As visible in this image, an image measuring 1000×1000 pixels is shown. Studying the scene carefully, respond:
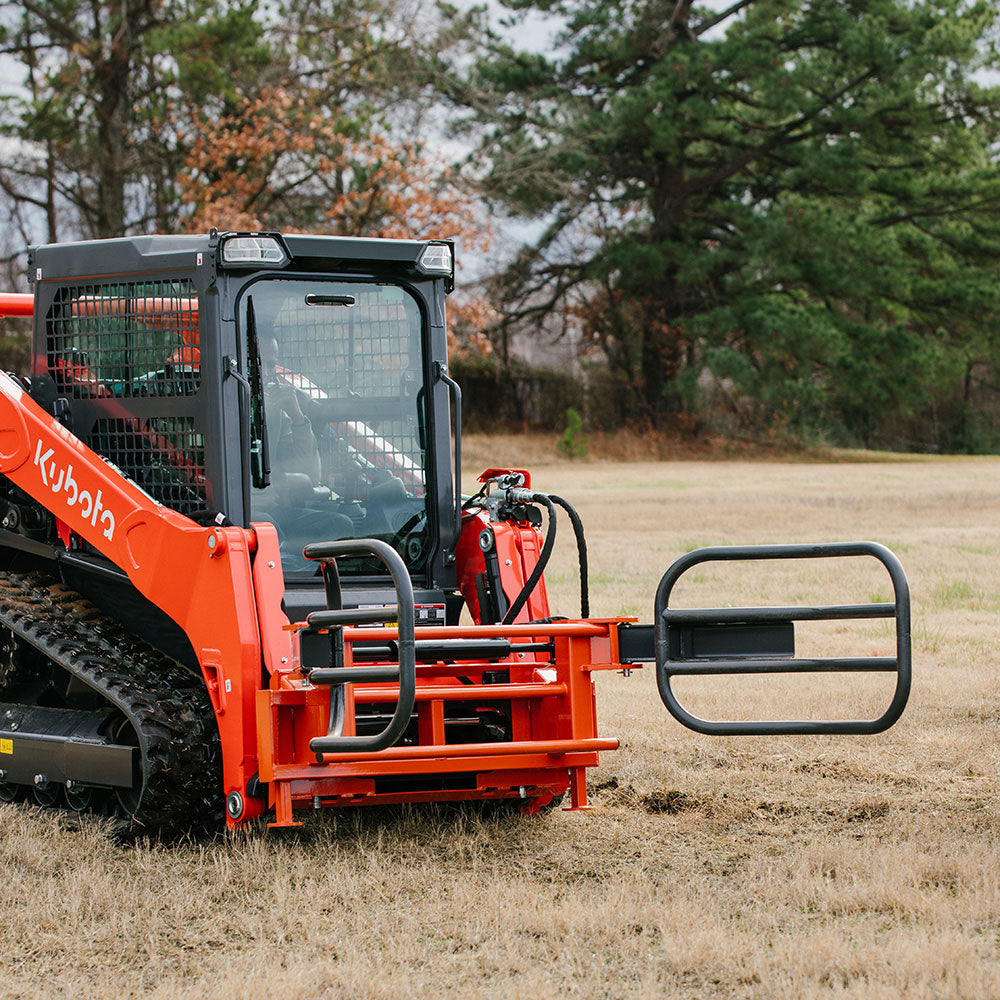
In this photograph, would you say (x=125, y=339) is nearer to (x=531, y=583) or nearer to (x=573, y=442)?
(x=531, y=583)

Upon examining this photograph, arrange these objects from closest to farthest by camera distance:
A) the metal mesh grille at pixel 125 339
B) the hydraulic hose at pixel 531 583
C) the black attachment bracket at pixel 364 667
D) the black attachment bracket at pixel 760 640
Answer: the black attachment bracket at pixel 364 667 → the black attachment bracket at pixel 760 640 → the metal mesh grille at pixel 125 339 → the hydraulic hose at pixel 531 583

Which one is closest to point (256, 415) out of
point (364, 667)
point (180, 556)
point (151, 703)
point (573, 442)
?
point (180, 556)

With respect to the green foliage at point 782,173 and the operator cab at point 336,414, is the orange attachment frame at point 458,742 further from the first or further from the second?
the green foliage at point 782,173

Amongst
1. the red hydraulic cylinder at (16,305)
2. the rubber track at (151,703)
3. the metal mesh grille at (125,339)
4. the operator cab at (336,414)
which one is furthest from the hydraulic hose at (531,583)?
the red hydraulic cylinder at (16,305)

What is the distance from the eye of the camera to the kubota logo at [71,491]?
5781 mm

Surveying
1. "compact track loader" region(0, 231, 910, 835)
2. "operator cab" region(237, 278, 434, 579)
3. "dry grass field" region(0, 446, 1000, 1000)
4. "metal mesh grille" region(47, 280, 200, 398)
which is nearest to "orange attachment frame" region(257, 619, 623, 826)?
"compact track loader" region(0, 231, 910, 835)

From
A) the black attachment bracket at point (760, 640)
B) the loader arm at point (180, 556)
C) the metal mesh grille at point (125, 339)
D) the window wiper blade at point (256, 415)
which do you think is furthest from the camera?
the metal mesh grille at point (125, 339)

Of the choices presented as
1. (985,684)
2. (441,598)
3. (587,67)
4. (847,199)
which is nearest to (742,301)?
(847,199)

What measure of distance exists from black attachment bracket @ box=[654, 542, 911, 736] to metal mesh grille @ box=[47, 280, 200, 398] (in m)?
2.18

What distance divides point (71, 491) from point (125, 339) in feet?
2.25

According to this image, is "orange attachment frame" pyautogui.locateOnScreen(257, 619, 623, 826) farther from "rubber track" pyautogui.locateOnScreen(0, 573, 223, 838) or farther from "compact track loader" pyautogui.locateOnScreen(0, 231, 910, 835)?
"rubber track" pyautogui.locateOnScreen(0, 573, 223, 838)

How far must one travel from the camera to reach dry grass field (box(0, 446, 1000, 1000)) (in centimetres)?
403

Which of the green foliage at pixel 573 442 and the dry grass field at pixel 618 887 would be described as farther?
the green foliage at pixel 573 442

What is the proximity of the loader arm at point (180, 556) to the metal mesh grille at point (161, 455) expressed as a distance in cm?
15
